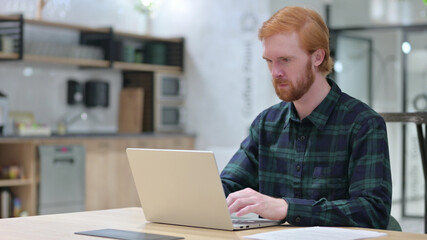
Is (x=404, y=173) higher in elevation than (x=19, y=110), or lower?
lower

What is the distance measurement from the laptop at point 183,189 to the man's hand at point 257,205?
35 millimetres

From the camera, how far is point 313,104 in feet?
7.38

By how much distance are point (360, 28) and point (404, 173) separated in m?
1.65

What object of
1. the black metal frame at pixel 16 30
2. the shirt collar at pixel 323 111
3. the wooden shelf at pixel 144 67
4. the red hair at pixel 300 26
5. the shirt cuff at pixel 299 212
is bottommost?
the shirt cuff at pixel 299 212

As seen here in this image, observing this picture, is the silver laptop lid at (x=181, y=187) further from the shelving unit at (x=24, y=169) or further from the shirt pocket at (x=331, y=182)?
the shelving unit at (x=24, y=169)

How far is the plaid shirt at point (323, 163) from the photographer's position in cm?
196

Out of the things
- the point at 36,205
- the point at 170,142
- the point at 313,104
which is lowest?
the point at 36,205

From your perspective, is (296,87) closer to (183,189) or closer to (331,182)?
(331,182)

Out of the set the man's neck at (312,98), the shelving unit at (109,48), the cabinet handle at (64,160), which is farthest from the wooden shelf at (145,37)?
the man's neck at (312,98)

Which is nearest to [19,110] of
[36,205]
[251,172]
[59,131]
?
[59,131]

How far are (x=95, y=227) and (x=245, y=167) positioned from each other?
637mm

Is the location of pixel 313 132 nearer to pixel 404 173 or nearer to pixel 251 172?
pixel 251 172

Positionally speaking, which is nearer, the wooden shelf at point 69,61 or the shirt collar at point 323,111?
the shirt collar at point 323,111

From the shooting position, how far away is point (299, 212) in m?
1.94
